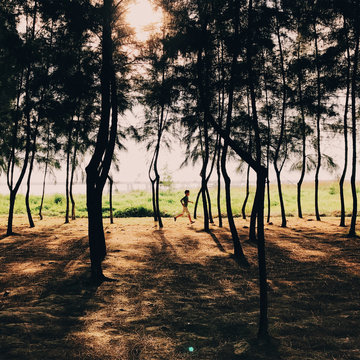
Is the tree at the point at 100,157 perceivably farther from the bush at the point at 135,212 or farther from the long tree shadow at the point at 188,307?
the bush at the point at 135,212

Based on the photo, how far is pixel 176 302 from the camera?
6.23 metres

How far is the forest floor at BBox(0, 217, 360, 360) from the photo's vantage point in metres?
4.28

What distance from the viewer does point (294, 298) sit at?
6.51 m

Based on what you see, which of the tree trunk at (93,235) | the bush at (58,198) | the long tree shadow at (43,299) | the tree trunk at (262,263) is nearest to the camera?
the long tree shadow at (43,299)

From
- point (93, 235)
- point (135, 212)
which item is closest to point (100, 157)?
point (93, 235)

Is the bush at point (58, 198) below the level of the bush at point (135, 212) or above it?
above

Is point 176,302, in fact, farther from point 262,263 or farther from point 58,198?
point 58,198

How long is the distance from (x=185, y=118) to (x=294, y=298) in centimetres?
1226

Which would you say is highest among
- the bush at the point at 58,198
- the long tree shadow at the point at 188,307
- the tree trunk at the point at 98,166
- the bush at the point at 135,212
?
the tree trunk at the point at 98,166

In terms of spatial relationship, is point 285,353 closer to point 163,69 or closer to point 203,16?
point 203,16

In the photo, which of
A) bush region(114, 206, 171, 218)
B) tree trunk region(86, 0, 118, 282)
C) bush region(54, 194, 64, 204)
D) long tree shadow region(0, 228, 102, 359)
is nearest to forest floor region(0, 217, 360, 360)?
long tree shadow region(0, 228, 102, 359)

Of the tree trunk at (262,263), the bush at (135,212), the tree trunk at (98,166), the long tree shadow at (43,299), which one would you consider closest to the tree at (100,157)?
the tree trunk at (98,166)

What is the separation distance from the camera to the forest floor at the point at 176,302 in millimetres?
4283

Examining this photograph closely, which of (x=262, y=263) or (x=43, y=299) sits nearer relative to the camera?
(x=262, y=263)
